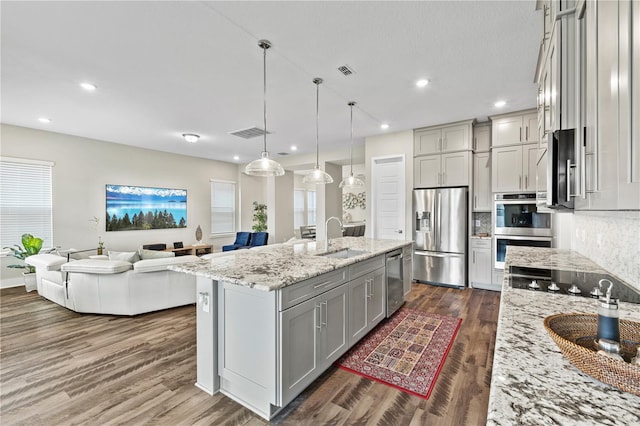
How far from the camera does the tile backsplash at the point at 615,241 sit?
1.42 meters

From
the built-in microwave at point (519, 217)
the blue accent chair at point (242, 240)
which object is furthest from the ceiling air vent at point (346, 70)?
the blue accent chair at point (242, 240)

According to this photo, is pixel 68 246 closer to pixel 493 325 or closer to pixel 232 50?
pixel 232 50

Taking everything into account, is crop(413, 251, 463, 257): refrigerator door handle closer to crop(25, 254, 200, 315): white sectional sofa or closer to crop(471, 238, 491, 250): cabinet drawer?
crop(471, 238, 491, 250): cabinet drawer

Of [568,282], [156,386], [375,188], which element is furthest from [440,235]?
[156,386]

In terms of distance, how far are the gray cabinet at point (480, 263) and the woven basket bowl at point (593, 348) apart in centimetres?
418

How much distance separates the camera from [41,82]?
3.23 meters

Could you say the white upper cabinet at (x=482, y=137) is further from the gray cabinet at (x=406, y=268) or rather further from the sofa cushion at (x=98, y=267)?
the sofa cushion at (x=98, y=267)

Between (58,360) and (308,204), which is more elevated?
(308,204)

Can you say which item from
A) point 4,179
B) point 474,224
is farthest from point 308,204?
point 4,179

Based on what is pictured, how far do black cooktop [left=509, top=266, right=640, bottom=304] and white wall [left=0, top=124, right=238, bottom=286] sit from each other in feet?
23.4

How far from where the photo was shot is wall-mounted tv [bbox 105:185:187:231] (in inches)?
238

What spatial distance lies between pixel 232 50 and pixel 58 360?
130 inches

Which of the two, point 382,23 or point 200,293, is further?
point 382,23

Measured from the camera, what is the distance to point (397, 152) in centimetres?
544
